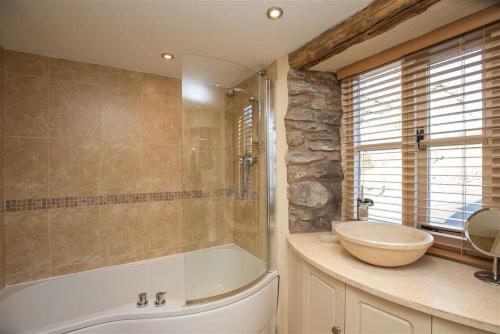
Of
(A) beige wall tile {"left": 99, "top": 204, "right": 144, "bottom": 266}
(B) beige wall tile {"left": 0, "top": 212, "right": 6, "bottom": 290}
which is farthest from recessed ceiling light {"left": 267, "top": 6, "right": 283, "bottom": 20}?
(B) beige wall tile {"left": 0, "top": 212, "right": 6, "bottom": 290}

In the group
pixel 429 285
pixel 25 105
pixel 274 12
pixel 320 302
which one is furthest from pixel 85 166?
pixel 429 285

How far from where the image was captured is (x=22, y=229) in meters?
1.62

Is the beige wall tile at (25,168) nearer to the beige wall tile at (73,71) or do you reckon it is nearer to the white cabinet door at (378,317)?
the beige wall tile at (73,71)

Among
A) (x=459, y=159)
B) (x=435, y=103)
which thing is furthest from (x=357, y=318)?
(x=435, y=103)

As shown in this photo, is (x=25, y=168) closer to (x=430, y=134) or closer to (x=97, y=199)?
(x=97, y=199)

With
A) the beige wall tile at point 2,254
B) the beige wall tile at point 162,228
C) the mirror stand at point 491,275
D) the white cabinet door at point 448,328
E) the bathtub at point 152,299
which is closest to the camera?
the white cabinet door at point 448,328

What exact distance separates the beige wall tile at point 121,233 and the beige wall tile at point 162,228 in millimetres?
59

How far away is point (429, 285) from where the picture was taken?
925 millimetres

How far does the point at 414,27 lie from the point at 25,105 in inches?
103

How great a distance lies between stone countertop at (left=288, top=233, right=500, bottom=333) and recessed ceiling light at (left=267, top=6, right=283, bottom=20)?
4.56ft

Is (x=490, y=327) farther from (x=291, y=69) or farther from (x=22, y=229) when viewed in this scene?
(x=22, y=229)

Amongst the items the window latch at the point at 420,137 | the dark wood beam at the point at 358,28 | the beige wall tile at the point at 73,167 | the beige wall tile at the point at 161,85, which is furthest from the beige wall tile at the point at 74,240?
the window latch at the point at 420,137

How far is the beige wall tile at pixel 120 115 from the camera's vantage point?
190cm

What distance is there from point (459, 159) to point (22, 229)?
291 cm
